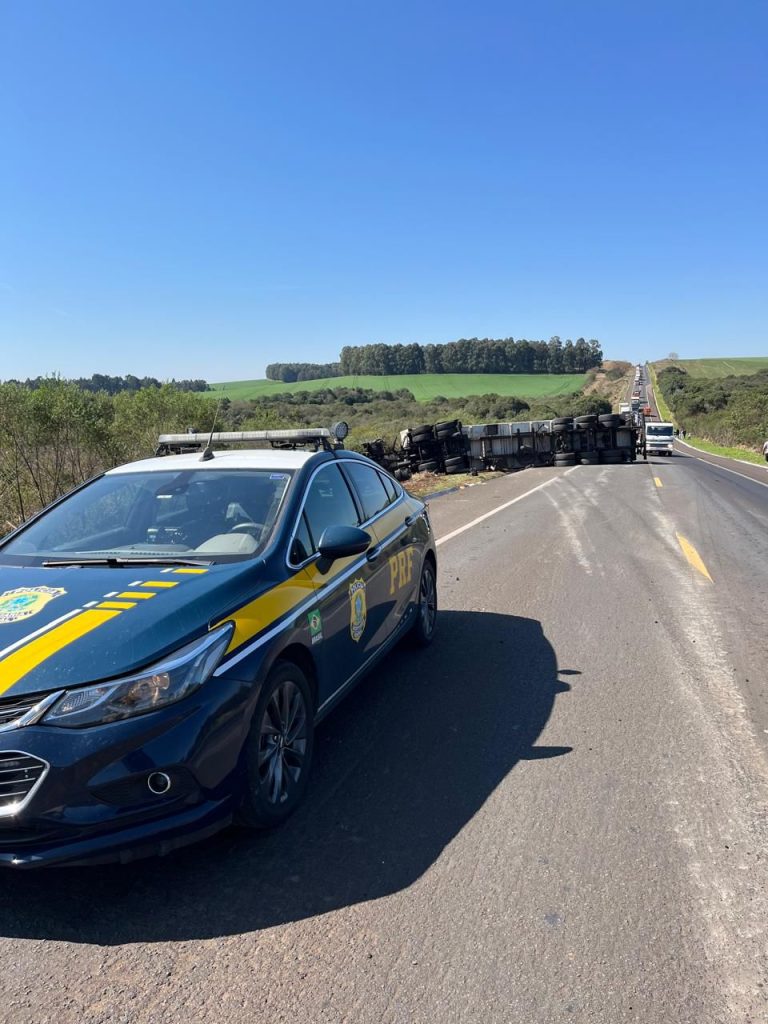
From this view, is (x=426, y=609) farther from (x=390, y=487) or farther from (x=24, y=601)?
(x=24, y=601)

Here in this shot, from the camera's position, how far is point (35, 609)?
3197 millimetres

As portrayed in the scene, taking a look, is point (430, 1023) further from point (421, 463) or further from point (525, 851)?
point (421, 463)

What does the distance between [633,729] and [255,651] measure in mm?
2488

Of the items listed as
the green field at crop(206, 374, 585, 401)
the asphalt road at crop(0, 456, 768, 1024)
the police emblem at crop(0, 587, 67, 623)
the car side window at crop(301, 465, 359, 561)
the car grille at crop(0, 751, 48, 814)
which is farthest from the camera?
the green field at crop(206, 374, 585, 401)

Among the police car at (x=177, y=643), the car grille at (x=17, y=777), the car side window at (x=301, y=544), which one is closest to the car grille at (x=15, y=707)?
the police car at (x=177, y=643)

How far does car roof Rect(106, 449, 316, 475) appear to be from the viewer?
4.68 metres

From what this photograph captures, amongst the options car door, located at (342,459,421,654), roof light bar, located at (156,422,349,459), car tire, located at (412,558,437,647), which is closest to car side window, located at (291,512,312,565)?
car door, located at (342,459,421,654)

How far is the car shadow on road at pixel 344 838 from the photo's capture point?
9.27ft

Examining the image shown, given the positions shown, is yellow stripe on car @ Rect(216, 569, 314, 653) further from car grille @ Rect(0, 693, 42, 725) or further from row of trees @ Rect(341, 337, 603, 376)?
row of trees @ Rect(341, 337, 603, 376)

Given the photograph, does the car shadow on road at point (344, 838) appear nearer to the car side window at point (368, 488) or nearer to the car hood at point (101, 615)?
the car hood at point (101, 615)

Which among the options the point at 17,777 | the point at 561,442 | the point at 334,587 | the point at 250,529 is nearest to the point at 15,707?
the point at 17,777

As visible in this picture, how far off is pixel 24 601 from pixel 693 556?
30.1 ft

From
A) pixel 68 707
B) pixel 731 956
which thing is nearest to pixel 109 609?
pixel 68 707

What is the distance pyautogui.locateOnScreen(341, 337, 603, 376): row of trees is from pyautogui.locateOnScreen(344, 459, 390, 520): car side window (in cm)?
12304
